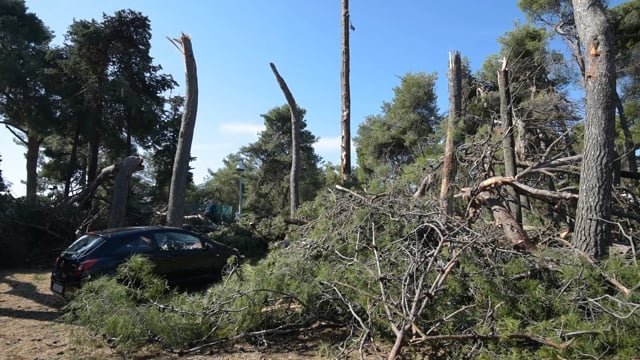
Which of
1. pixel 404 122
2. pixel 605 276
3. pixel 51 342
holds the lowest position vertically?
pixel 51 342

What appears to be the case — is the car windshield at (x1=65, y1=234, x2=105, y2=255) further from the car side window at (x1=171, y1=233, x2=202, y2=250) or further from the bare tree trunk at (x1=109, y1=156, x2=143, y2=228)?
the bare tree trunk at (x1=109, y1=156, x2=143, y2=228)

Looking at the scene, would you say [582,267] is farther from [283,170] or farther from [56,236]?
[283,170]

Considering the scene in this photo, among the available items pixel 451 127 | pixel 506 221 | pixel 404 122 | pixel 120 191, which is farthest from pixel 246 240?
pixel 404 122

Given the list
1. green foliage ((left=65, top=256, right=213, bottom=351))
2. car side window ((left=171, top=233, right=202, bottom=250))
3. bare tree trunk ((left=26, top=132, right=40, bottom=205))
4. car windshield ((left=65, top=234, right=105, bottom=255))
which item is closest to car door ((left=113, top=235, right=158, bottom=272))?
car windshield ((left=65, top=234, right=105, bottom=255))

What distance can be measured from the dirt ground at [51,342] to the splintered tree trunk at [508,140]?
4833 millimetres

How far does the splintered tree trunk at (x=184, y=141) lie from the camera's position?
12094 mm

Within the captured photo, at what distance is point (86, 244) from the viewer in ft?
23.2

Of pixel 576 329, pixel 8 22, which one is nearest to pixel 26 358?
pixel 576 329

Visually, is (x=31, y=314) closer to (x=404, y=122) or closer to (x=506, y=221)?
(x=506, y=221)

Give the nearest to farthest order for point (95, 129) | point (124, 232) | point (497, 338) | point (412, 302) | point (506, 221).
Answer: point (497, 338)
point (412, 302)
point (506, 221)
point (124, 232)
point (95, 129)

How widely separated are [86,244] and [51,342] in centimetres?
201

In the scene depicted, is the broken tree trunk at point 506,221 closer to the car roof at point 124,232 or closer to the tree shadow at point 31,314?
the car roof at point 124,232

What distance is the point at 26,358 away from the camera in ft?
15.6

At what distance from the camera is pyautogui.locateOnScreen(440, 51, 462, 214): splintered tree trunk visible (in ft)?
24.9
